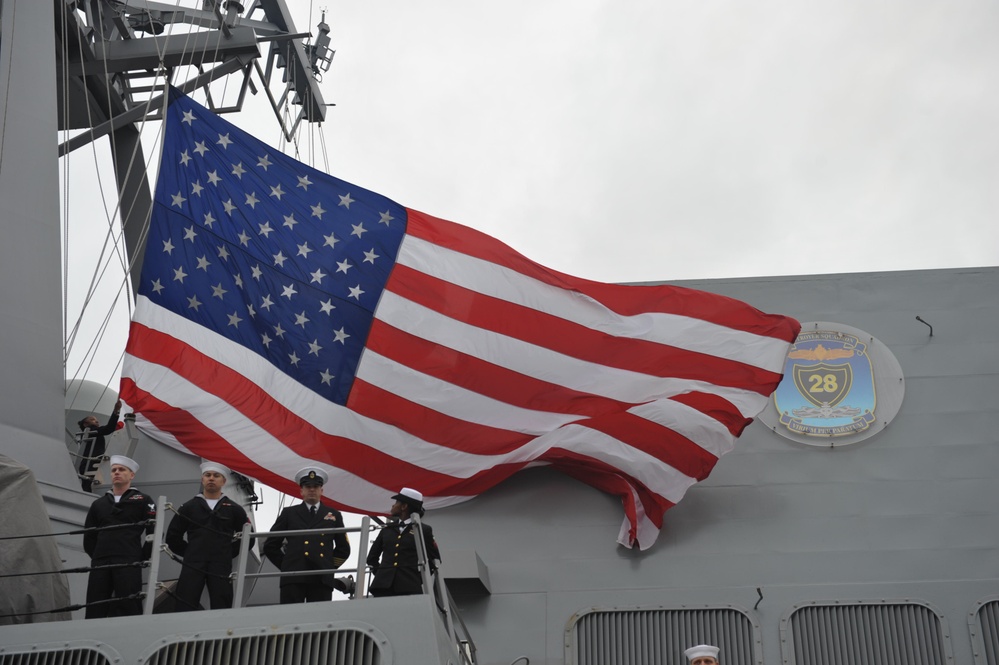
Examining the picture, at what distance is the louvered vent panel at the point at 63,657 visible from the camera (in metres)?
5.66

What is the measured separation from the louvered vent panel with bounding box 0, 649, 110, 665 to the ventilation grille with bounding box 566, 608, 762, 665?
141 inches

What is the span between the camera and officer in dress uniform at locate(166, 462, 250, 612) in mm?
6551

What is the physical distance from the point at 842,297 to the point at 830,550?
223 cm

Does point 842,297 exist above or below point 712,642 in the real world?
above

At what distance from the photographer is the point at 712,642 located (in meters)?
8.24

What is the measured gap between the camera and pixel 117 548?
6.57 meters

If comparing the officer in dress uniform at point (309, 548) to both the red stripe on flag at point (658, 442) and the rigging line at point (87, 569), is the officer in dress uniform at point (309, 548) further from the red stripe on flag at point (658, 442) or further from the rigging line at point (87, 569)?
the red stripe on flag at point (658, 442)

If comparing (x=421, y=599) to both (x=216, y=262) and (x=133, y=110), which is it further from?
(x=133, y=110)

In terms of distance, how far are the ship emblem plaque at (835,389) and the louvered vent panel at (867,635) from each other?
1428 mm

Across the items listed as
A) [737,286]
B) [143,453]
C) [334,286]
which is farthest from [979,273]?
[143,453]

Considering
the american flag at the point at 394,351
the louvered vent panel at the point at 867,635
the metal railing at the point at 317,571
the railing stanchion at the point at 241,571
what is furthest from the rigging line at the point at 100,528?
the louvered vent panel at the point at 867,635

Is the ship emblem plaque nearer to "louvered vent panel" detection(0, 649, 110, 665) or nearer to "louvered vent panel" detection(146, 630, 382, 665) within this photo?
"louvered vent panel" detection(146, 630, 382, 665)

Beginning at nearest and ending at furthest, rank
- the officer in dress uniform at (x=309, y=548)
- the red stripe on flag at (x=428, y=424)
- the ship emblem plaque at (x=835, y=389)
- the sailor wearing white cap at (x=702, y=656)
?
the sailor wearing white cap at (x=702, y=656)
the officer in dress uniform at (x=309, y=548)
the ship emblem plaque at (x=835, y=389)
the red stripe on flag at (x=428, y=424)

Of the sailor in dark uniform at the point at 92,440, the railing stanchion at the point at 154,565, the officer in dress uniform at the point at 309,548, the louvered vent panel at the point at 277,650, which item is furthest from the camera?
the sailor in dark uniform at the point at 92,440
